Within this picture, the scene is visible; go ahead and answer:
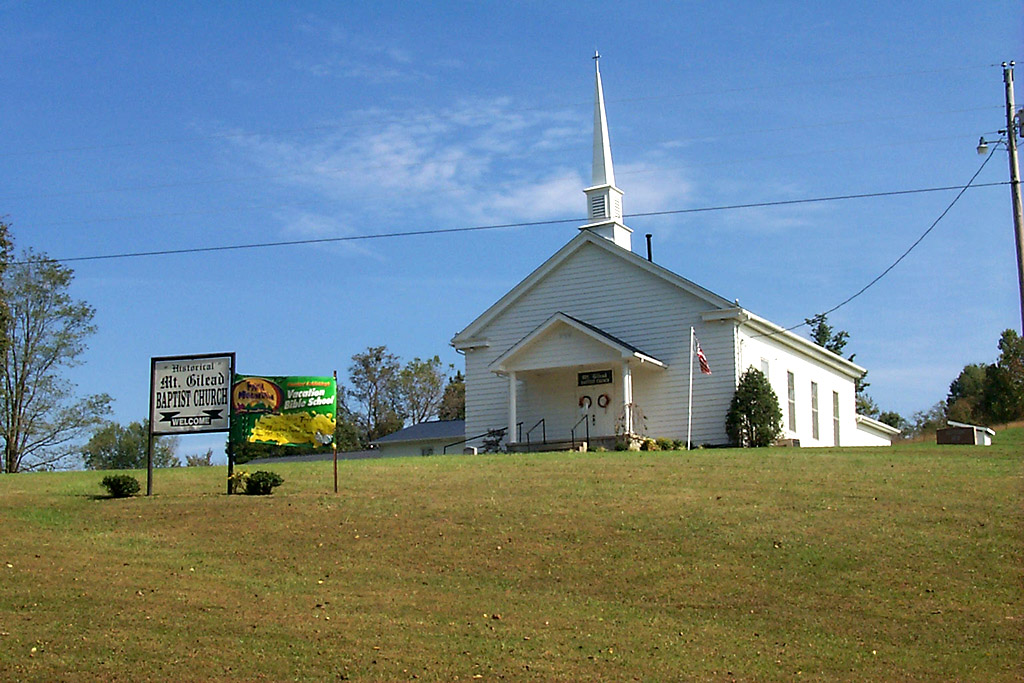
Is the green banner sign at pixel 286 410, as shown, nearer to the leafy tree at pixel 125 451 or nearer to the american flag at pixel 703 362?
the american flag at pixel 703 362

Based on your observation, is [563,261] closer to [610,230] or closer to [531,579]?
[610,230]

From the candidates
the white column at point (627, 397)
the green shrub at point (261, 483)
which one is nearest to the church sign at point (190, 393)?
the green shrub at point (261, 483)

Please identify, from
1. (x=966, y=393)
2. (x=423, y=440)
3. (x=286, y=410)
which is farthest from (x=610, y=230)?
(x=966, y=393)

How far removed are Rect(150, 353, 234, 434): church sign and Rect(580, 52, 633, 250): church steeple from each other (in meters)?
17.8

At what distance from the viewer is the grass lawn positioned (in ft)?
41.9

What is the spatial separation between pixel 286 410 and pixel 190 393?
2.00 metres

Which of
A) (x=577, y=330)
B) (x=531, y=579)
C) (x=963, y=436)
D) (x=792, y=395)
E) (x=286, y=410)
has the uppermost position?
(x=577, y=330)

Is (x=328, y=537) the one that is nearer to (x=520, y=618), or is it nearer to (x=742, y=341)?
(x=520, y=618)

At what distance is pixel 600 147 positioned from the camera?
39375 millimetres

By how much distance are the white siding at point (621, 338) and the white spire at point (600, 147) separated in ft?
12.0

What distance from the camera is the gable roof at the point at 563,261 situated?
33969 millimetres

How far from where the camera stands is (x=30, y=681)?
12.0 metres

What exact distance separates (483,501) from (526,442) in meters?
15.5

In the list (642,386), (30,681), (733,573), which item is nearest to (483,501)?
(733,573)
